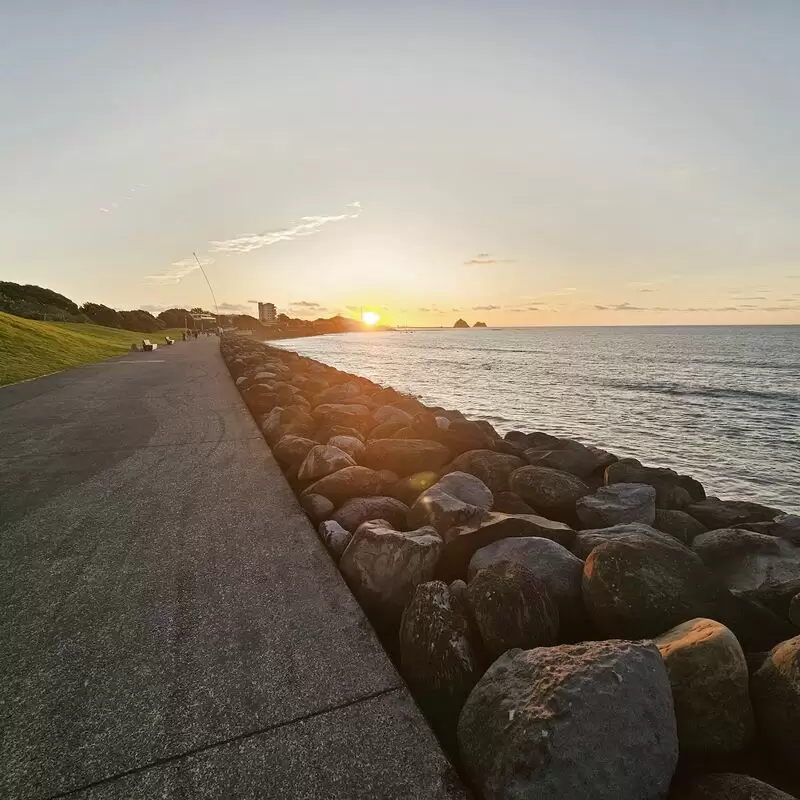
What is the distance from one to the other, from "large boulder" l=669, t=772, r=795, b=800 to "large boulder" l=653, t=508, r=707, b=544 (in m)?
3.70

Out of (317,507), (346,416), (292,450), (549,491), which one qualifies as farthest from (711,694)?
(346,416)

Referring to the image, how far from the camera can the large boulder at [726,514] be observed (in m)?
5.85

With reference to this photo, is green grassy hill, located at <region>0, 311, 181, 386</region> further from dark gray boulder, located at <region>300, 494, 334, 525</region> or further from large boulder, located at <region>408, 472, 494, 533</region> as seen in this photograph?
large boulder, located at <region>408, 472, 494, 533</region>

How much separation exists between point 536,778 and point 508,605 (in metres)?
0.92

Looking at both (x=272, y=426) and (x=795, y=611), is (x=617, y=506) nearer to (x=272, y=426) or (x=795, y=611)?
(x=795, y=611)

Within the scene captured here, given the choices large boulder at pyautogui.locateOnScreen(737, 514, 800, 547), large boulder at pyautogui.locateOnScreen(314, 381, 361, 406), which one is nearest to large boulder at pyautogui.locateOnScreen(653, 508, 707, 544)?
large boulder at pyautogui.locateOnScreen(737, 514, 800, 547)

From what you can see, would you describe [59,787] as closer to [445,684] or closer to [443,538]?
[445,684]

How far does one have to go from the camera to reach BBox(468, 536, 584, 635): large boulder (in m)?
2.96

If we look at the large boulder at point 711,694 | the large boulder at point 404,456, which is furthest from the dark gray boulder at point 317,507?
the large boulder at point 711,694

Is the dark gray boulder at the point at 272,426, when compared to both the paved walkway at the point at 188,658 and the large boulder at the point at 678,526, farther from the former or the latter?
the large boulder at the point at 678,526

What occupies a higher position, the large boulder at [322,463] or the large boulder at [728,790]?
the large boulder at [322,463]

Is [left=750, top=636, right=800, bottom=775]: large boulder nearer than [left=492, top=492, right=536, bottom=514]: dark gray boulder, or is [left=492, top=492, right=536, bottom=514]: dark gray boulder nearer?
[left=750, top=636, right=800, bottom=775]: large boulder

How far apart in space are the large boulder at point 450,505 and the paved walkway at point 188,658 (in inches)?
39.0

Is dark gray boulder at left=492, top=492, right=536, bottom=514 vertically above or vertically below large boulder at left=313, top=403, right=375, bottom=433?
below
